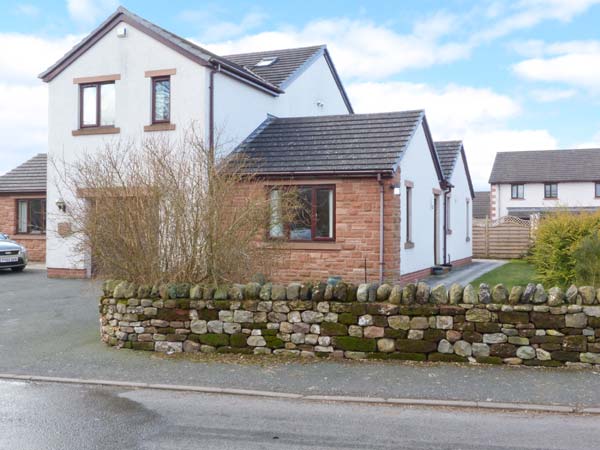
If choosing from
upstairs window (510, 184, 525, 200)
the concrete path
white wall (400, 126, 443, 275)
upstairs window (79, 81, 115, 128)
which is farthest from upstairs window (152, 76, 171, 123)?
upstairs window (510, 184, 525, 200)

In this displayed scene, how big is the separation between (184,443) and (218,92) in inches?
535

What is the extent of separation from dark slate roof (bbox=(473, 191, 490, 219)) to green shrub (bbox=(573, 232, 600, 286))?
50747 millimetres

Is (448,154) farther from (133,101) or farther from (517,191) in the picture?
(517,191)

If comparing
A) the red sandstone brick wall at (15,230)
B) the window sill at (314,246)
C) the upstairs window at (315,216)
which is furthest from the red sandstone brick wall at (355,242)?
the red sandstone brick wall at (15,230)

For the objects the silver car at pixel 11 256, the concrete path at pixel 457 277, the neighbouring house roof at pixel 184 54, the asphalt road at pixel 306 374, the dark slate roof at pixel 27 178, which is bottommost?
the asphalt road at pixel 306 374

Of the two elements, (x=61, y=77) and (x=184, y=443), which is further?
(x=61, y=77)

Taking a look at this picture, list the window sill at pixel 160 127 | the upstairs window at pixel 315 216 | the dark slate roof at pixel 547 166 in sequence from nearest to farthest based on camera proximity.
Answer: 1. the upstairs window at pixel 315 216
2. the window sill at pixel 160 127
3. the dark slate roof at pixel 547 166

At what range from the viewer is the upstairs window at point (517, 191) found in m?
52.6

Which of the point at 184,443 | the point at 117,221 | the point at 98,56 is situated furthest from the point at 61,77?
the point at 184,443

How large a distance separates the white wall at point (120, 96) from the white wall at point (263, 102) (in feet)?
2.88

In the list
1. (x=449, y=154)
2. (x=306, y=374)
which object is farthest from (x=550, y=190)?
(x=306, y=374)

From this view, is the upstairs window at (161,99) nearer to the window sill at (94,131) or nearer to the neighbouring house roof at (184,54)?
the neighbouring house roof at (184,54)

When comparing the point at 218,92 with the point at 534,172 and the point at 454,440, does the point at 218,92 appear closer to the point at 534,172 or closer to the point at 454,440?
the point at 454,440

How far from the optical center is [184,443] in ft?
18.2
